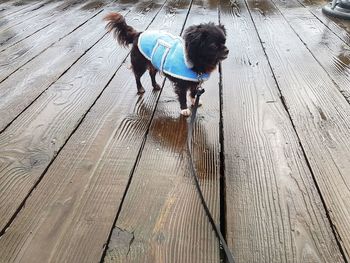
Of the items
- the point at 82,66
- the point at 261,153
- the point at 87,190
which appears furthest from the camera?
the point at 82,66

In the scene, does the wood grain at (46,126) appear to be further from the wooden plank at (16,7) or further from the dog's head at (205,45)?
the wooden plank at (16,7)

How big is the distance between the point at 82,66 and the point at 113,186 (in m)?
1.40

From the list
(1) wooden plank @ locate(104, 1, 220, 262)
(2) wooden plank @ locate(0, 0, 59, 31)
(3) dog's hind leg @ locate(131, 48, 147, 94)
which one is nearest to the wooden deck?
(1) wooden plank @ locate(104, 1, 220, 262)

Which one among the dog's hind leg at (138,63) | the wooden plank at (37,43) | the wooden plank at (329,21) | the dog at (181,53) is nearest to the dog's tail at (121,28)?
the dog at (181,53)

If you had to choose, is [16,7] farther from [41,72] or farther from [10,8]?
[41,72]

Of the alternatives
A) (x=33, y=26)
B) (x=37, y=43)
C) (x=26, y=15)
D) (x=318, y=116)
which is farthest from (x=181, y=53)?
(x=26, y=15)

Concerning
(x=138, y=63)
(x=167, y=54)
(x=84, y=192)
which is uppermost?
(x=167, y=54)

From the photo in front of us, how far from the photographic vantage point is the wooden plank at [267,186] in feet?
3.52

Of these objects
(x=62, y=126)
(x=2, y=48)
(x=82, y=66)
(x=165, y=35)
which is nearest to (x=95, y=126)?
(x=62, y=126)

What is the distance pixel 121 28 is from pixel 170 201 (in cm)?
124

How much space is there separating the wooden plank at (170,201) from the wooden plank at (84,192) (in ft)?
0.21

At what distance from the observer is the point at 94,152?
155 cm

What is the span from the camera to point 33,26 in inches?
132

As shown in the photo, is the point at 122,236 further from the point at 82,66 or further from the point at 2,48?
the point at 2,48
